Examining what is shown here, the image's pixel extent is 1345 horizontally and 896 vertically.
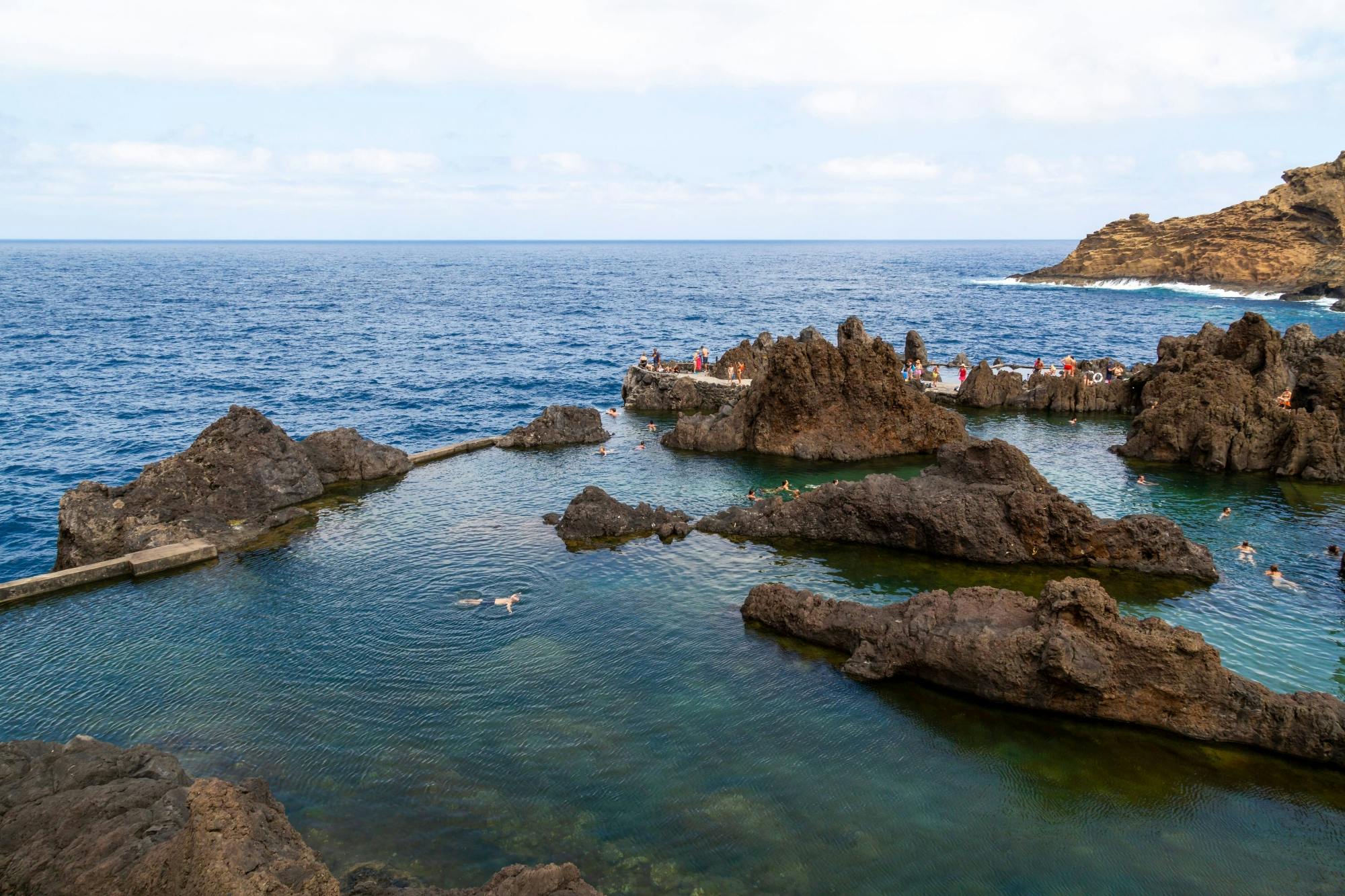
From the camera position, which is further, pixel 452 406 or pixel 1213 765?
pixel 452 406

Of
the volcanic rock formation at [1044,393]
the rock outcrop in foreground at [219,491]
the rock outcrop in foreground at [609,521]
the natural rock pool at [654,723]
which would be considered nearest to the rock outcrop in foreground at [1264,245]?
the volcanic rock formation at [1044,393]

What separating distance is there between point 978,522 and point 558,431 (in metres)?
27.2

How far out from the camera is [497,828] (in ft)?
55.2

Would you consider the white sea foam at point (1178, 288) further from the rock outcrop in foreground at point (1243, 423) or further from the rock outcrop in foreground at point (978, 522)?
the rock outcrop in foreground at point (978, 522)

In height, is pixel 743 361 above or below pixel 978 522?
above

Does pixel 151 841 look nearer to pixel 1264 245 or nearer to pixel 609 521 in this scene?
pixel 609 521

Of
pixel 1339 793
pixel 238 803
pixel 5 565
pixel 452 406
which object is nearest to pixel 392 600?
pixel 238 803

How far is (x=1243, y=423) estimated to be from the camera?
42.2m

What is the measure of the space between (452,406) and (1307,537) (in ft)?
182

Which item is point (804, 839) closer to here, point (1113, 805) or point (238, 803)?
point (1113, 805)

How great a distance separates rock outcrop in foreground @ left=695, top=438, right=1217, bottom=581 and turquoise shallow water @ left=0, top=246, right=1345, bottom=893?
0.91 m

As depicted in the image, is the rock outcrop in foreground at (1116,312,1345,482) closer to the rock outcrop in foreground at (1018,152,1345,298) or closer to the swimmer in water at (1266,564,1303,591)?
the swimmer in water at (1266,564,1303,591)

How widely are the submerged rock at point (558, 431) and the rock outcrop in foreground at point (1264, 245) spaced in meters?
140

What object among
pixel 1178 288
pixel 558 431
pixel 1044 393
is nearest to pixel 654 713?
pixel 558 431
